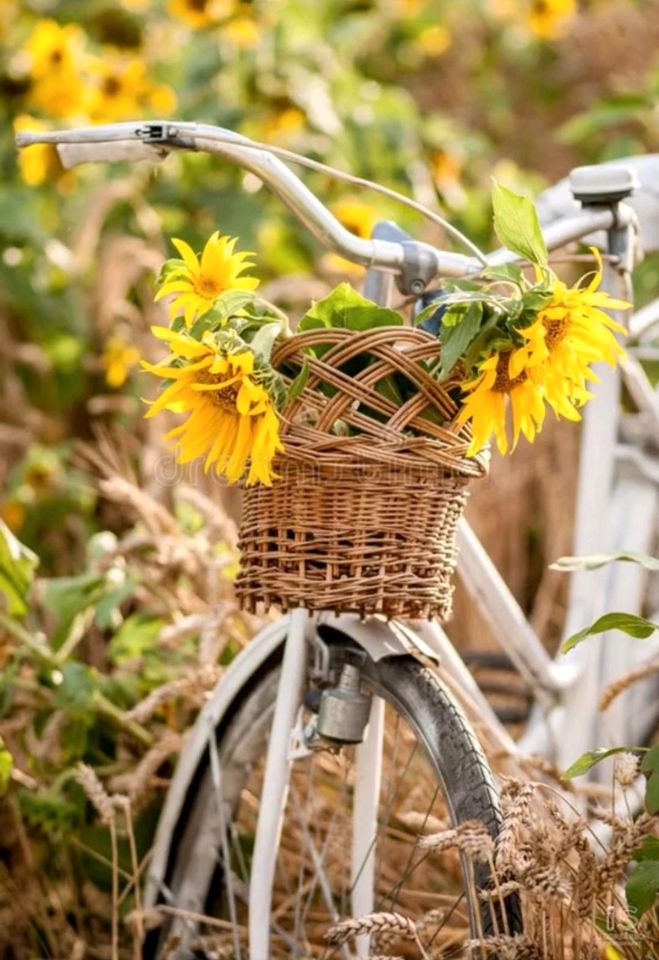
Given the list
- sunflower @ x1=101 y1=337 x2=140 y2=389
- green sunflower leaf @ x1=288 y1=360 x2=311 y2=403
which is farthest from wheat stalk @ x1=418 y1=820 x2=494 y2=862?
sunflower @ x1=101 y1=337 x2=140 y2=389

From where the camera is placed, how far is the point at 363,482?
1367 millimetres

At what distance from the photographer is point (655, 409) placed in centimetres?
204

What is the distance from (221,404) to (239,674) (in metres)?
0.51

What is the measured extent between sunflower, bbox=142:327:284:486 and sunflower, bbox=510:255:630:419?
20cm

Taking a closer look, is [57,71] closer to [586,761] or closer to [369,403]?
[369,403]

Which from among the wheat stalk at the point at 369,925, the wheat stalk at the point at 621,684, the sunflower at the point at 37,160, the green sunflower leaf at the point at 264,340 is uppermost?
the sunflower at the point at 37,160

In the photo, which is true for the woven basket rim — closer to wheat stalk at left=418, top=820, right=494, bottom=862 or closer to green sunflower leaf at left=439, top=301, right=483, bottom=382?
green sunflower leaf at left=439, top=301, right=483, bottom=382

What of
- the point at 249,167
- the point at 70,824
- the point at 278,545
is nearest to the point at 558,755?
the point at 70,824

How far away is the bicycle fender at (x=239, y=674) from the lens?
154 centimetres

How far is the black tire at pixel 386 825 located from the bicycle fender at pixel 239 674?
0.01 meters

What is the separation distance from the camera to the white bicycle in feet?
4.72

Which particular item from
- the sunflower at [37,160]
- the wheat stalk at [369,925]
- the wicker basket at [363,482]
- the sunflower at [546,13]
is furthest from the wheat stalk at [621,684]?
the sunflower at [546,13]

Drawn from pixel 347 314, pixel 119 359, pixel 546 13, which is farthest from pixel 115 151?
pixel 546 13

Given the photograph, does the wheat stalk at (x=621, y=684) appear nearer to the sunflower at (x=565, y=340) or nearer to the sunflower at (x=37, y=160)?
the sunflower at (x=565, y=340)
